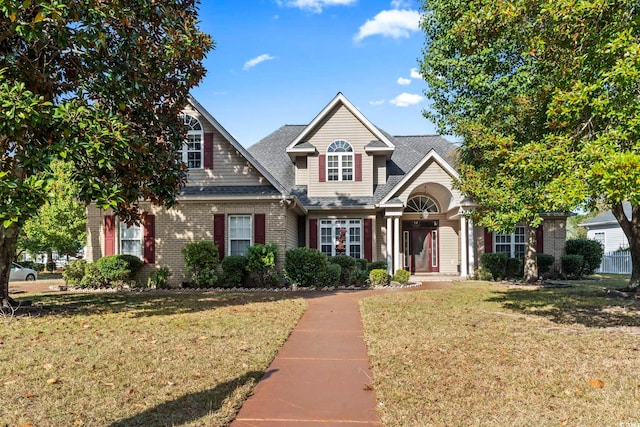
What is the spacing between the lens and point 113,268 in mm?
15125

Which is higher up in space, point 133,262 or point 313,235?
point 313,235

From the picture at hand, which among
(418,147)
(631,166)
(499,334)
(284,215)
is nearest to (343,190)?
(284,215)

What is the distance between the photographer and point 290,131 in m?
25.4

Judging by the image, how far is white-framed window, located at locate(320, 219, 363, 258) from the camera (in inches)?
757

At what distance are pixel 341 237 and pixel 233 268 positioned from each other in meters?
5.89

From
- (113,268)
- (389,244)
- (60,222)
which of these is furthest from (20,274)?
(389,244)

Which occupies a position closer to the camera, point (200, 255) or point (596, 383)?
point (596, 383)

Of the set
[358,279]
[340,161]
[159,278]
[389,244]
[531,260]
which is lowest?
[358,279]

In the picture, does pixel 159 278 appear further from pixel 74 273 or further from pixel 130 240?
pixel 74 273

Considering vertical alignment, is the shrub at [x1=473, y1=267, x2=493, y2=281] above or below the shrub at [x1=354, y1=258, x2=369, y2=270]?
below

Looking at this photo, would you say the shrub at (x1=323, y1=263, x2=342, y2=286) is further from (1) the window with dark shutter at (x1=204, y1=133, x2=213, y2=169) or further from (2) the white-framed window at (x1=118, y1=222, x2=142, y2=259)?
(2) the white-framed window at (x1=118, y1=222, x2=142, y2=259)

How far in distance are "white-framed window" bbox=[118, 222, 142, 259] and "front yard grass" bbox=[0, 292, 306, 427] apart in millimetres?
5603

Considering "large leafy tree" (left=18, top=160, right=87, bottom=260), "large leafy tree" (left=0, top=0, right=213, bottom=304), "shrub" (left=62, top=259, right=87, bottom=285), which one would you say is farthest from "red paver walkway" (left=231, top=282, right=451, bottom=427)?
"large leafy tree" (left=18, top=160, right=87, bottom=260)

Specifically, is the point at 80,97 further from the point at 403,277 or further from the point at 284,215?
the point at 403,277
